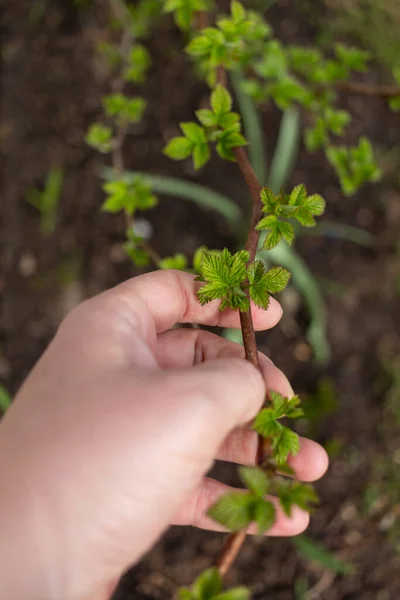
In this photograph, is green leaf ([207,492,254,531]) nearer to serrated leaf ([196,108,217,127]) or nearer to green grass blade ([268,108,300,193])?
serrated leaf ([196,108,217,127])

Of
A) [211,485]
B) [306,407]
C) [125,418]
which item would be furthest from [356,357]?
[125,418]

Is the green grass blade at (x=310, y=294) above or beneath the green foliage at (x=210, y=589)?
beneath

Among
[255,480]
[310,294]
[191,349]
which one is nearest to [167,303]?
[191,349]

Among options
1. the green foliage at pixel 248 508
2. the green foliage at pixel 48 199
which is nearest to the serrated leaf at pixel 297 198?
the green foliage at pixel 248 508

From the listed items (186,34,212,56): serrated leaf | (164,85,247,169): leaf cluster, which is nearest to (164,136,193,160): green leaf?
(164,85,247,169): leaf cluster

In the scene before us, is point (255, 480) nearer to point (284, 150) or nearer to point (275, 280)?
point (275, 280)

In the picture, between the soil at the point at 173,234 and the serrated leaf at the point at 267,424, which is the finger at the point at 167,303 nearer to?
the serrated leaf at the point at 267,424

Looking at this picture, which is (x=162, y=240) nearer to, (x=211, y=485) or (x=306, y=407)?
(x=306, y=407)
